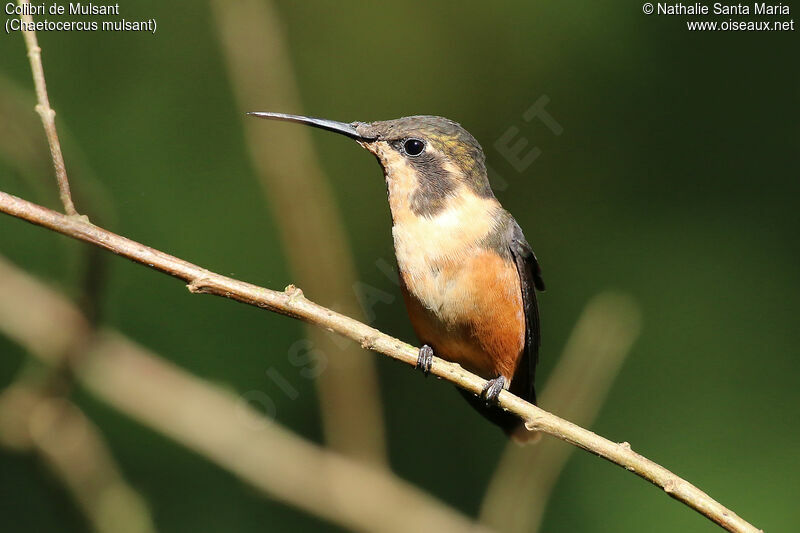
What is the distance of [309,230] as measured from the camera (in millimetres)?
3924

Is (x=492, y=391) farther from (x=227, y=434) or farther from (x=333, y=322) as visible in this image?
(x=227, y=434)

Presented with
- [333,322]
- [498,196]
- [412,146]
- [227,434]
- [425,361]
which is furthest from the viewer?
[498,196]

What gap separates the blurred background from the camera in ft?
16.5

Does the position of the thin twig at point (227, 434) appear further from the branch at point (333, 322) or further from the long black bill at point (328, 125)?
the long black bill at point (328, 125)

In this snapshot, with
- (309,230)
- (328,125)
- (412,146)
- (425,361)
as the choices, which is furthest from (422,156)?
(425,361)

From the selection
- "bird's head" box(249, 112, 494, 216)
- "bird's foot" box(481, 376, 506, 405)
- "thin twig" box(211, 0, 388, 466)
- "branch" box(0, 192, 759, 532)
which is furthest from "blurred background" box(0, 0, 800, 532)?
"branch" box(0, 192, 759, 532)

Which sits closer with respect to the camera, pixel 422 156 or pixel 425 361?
pixel 425 361

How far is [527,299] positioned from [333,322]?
1501 mm

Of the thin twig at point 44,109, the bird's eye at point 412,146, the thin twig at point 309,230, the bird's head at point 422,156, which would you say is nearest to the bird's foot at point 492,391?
the thin twig at point 309,230

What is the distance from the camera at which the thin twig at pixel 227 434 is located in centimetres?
387

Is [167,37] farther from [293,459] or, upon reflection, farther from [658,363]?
[658,363]

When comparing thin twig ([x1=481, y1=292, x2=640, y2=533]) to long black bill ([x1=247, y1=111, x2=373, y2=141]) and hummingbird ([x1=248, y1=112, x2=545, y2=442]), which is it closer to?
hummingbird ([x1=248, y1=112, x2=545, y2=442])

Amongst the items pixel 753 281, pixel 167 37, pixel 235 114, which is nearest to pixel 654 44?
pixel 753 281

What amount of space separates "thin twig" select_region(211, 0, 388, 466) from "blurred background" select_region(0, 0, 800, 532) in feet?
0.10
